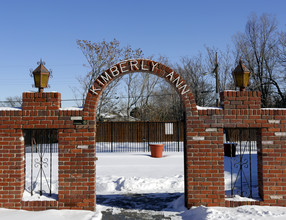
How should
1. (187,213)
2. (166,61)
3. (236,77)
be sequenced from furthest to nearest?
(166,61) → (236,77) → (187,213)

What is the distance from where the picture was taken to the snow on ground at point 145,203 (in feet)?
17.3

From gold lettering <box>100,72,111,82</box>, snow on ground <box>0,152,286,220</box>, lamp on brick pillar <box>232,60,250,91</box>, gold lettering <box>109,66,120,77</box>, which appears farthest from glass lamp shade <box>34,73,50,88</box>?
lamp on brick pillar <box>232,60,250,91</box>

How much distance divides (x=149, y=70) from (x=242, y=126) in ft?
8.13

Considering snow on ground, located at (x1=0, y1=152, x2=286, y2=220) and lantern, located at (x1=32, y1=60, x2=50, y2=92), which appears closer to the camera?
snow on ground, located at (x1=0, y1=152, x2=286, y2=220)

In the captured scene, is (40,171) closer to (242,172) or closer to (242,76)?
(242,76)

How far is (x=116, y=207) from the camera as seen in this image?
6344mm

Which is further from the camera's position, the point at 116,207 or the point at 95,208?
the point at 116,207

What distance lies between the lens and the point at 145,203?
6.68 meters

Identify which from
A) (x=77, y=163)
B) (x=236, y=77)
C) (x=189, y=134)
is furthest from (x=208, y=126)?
(x=77, y=163)

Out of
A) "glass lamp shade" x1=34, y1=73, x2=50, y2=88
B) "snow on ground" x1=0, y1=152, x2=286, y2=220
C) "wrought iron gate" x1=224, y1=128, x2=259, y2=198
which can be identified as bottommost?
"snow on ground" x1=0, y1=152, x2=286, y2=220

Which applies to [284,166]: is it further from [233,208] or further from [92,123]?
[92,123]

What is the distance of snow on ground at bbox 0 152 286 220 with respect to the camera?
5262 millimetres

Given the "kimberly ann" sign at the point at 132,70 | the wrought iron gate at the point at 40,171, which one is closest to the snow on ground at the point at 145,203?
the wrought iron gate at the point at 40,171

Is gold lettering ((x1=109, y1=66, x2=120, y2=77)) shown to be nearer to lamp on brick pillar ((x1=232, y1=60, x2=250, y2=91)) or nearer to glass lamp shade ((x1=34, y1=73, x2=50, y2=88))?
glass lamp shade ((x1=34, y1=73, x2=50, y2=88))
